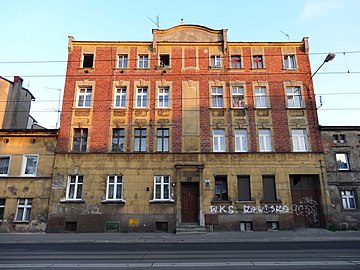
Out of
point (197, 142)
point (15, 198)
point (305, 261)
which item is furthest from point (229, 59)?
Result: point (15, 198)

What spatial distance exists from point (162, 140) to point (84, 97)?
7.51m

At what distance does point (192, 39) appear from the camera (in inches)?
892

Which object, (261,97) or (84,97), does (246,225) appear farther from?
(84,97)

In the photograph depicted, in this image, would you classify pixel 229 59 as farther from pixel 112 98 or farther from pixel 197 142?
pixel 112 98

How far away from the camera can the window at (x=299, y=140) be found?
20203mm

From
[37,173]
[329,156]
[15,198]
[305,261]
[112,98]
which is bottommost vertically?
[305,261]

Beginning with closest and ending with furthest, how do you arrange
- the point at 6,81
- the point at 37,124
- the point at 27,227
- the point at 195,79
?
the point at 27,227 < the point at 195,79 < the point at 6,81 < the point at 37,124

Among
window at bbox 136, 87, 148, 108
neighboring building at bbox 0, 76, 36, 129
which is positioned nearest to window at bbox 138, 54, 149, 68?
window at bbox 136, 87, 148, 108

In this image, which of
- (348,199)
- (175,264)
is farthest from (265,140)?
(175,264)

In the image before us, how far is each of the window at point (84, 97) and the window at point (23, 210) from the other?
8.15 meters

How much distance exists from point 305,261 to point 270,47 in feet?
61.0

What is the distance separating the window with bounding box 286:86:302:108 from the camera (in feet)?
69.9

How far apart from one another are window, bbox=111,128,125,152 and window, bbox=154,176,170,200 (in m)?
3.71

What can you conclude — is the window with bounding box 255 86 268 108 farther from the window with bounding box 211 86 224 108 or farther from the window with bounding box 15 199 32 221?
the window with bounding box 15 199 32 221
